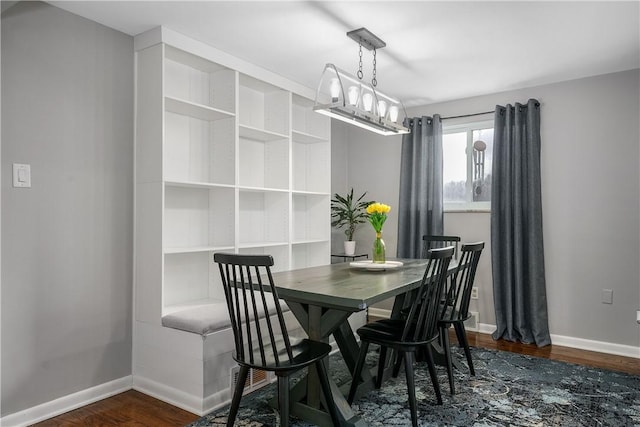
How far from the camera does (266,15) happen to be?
8.57 feet

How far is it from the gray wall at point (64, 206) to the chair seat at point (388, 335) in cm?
160

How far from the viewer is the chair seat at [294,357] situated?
190 centimetres

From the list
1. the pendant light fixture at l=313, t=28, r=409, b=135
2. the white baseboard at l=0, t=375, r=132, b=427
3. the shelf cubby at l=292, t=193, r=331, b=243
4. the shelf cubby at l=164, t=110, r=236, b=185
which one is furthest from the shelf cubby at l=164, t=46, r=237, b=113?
the white baseboard at l=0, t=375, r=132, b=427

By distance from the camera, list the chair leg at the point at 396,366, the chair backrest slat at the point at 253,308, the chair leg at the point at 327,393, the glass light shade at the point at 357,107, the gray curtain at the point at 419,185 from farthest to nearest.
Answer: the gray curtain at the point at 419,185 < the chair leg at the point at 396,366 < the glass light shade at the point at 357,107 < the chair leg at the point at 327,393 < the chair backrest slat at the point at 253,308

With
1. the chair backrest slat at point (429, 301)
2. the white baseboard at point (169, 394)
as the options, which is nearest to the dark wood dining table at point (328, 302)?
the chair backrest slat at point (429, 301)

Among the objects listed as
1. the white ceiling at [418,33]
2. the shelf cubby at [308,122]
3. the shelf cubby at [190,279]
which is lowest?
the shelf cubby at [190,279]

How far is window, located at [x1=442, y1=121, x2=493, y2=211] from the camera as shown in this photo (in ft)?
14.2

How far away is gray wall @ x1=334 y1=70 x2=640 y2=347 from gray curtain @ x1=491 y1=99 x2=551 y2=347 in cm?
13

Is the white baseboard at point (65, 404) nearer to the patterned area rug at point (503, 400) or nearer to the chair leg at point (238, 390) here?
the patterned area rug at point (503, 400)

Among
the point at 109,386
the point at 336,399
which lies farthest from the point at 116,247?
the point at 336,399

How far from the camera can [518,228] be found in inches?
152

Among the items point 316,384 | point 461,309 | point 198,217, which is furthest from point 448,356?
point 198,217

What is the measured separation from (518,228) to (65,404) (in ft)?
12.0

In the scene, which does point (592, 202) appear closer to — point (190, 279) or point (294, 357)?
point (294, 357)
